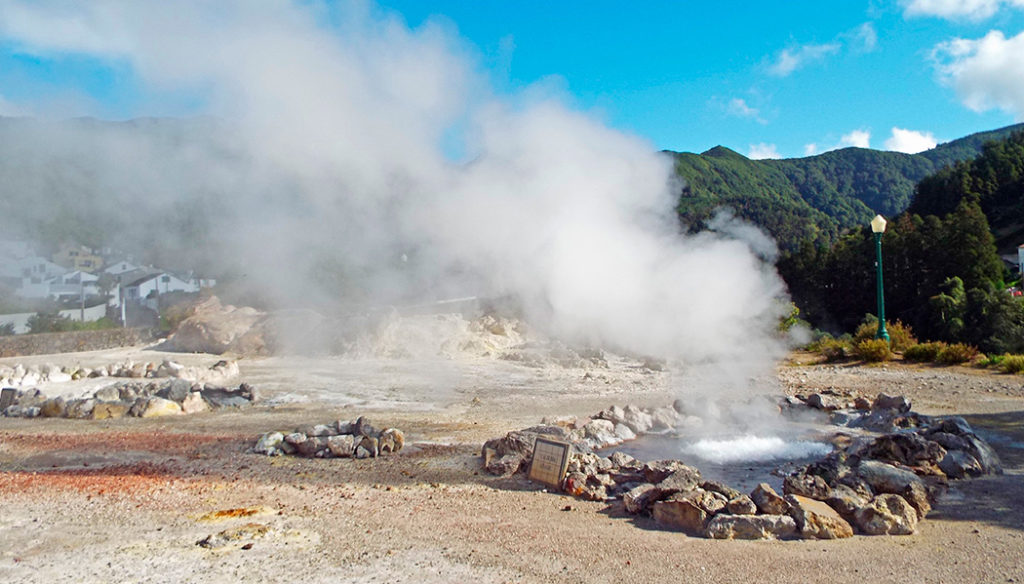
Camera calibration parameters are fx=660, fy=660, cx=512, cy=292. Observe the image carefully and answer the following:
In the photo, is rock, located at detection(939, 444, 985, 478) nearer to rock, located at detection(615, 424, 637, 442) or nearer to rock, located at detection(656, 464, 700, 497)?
rock, located at detection(656, 464, 700, 497)

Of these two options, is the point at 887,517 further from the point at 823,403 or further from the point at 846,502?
the point at 823,403

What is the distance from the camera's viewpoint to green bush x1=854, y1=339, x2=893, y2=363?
50.3 feet

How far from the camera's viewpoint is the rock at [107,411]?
1062 cm

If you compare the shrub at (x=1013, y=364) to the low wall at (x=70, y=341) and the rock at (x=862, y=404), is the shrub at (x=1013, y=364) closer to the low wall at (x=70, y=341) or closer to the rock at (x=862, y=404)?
the rock at (x=862, y=404)

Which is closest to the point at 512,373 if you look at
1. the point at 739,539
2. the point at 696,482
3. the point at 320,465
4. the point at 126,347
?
the point at 320,465

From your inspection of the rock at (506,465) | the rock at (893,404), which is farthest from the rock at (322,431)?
the rock at (893,404)

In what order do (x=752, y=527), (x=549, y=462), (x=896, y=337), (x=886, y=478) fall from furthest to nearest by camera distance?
(x=896, y=337)
(x=549, y=462)
(x=886, y=478)
(x=752, y=527)

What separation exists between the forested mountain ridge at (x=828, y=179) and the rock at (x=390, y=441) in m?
70.6

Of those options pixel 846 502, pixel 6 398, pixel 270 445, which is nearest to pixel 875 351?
pixel 846 502

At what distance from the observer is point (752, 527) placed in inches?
189

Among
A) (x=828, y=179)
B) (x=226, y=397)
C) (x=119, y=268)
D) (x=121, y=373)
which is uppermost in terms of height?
(x=828, y=179)

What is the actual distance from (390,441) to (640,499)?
11.2 feet

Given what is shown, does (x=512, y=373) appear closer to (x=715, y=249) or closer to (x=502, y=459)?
(x=715, y=249)

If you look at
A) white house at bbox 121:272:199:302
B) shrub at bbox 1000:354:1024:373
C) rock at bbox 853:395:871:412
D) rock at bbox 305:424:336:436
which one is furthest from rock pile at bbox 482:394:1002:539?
white house at bbox 121:272:199:302
